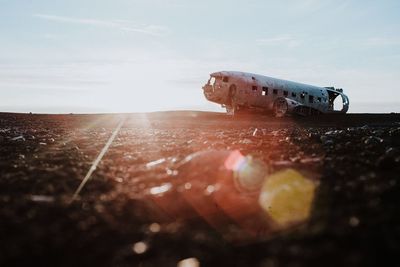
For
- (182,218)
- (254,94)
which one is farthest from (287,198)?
(254,94)

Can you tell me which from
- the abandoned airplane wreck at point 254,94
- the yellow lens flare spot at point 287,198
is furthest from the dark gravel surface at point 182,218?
the abandoned airplane wreck at point 254,94

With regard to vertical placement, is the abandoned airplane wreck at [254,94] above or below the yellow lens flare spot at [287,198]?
above

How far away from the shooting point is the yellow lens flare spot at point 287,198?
420cm

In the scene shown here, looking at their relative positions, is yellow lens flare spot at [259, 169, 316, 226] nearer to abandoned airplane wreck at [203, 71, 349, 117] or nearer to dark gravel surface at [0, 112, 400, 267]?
dark gravel surface at [0, 112, 400, 267]

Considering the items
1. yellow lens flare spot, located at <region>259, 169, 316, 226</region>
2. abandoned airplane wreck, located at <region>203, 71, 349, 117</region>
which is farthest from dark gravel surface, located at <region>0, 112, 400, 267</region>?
abandoned airplane wreck, located at <region>203, 71, 349, 117</region>

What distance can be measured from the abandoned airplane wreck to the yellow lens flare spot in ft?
82.0

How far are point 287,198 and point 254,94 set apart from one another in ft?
87.4

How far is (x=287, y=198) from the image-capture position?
4.86m

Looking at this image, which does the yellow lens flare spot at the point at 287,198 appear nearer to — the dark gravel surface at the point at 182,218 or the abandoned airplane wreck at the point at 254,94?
the dark gravel surface at the point at 182,218

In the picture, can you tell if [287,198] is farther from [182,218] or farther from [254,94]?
[254,94]

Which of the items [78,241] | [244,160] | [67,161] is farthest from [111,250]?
[67,161]

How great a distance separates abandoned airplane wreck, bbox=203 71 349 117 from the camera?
30.6m

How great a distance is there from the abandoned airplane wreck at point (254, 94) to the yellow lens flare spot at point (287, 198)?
2500 centimetres

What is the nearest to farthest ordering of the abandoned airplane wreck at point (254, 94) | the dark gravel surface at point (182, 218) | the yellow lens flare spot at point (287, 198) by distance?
the dark gravel surface at point (182, 218) < the yellow lens flare spot at point (287, 198) < the abandoned airplane wreck at point (254, 94)
